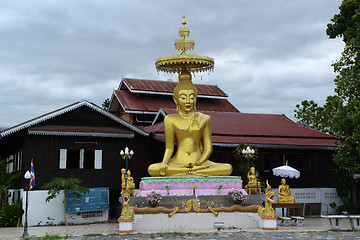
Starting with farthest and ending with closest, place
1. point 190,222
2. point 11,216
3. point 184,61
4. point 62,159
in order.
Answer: point 62,159, point 11,216, point 184,61, point 190,222

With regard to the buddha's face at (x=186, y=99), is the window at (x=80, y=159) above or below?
below

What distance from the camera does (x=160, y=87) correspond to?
30156 millimetres

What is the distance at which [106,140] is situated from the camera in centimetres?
2172

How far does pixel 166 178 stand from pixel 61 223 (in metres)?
6.42

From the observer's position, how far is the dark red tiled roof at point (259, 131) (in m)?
21.9

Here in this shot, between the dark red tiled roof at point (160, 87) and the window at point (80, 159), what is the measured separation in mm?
8455

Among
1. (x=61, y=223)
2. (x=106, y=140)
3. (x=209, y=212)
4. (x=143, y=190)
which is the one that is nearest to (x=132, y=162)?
(x=106, y=140)

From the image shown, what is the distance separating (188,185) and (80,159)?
23.2ft

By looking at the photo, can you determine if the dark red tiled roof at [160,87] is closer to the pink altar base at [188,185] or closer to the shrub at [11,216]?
the shrub at [11,216]

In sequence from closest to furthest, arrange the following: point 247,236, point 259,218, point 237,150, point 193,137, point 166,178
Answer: point 247,236 → point 259,218 → point 166,178 → point 193,137 → point 237,150

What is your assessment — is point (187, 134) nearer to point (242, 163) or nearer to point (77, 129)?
point (242, 163)

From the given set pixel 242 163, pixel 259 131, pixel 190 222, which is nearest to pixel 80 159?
pixel 242 163

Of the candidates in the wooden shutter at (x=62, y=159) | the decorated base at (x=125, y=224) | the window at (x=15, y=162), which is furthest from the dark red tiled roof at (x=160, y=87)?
the decorated base at (x=125, y=224)

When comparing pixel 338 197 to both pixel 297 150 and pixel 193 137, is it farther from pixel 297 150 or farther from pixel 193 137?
pixel 193 137
